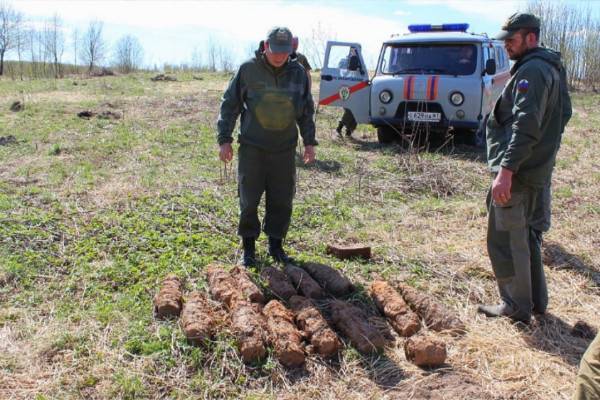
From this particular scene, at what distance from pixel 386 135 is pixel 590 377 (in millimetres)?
8800

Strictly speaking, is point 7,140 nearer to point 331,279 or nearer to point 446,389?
point 331,279

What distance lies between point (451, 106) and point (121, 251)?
6411 mm

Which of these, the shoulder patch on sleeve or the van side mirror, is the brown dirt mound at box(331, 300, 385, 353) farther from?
the van side mirror

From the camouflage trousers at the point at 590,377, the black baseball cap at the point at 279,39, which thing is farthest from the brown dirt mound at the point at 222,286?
the camouflage trousers at the point at 590,377

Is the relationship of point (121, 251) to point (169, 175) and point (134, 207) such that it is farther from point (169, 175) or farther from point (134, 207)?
point (169, 175)

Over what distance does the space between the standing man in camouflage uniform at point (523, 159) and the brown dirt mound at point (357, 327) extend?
39.8 inches

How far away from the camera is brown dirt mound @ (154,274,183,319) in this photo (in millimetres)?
3729

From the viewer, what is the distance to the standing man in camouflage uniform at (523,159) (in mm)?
3387

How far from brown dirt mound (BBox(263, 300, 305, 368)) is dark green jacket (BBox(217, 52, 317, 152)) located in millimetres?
1418

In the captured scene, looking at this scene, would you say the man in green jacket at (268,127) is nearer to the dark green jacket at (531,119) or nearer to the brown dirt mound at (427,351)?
the dark green jacket at (531,119)

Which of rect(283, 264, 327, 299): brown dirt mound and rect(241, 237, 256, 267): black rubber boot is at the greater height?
rect(241, 237, 256, 267): black rubber boot

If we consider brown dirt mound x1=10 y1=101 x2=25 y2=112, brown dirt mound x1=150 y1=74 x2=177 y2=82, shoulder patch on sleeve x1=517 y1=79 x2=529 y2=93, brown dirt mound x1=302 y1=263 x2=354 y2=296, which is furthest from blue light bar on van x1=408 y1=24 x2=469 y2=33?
brown dirt mound x1=150 y1=74 x2=177 y2=82

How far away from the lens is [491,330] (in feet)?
12.4

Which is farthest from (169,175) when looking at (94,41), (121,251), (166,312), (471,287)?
(94,41)
